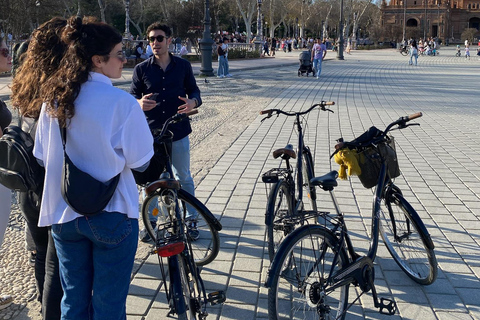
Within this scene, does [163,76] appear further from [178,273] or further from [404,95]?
[404,95]

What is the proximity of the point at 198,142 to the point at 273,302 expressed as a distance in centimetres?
653

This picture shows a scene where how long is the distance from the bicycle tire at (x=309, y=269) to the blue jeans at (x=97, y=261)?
34.1 inches

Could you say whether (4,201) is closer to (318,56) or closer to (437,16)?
(318,56)

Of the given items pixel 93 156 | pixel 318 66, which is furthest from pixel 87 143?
pixel 318 66

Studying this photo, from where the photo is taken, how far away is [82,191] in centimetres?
222

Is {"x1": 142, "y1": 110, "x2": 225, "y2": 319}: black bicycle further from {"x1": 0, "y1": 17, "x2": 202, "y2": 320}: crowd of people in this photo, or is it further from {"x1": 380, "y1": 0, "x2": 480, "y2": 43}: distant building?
{"x1": 380, "y1": 0, "x2": 480, "y2": 43}: distant building

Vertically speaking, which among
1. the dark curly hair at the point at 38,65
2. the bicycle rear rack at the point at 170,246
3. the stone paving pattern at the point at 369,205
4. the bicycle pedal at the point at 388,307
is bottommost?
the stone paving pattern at the point at 369,205

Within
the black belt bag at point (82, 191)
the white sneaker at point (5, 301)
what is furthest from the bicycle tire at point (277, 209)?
the white sneaker at point (5, 301)

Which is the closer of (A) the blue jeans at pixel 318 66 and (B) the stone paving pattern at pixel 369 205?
(B) the stone paving pattern at pixel 369 205

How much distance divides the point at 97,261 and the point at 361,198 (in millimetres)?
4257

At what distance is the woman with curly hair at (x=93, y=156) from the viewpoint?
88.5 inches

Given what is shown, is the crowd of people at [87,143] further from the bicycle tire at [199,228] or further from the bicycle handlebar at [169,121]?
the bicycle handlebar at [169,121]

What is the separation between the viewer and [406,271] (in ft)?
13.3

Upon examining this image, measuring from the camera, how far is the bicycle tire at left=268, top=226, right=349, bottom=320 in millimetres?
2883
